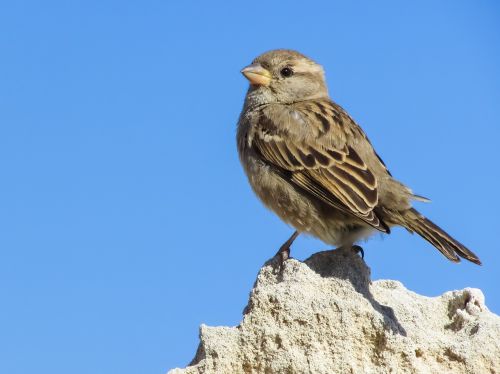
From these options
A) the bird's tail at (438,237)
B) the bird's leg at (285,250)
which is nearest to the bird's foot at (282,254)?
the bird's leg at (285,250)

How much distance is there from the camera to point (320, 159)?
6.33 metres

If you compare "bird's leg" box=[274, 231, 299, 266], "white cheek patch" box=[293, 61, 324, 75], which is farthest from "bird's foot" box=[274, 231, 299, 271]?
"white cheek patch" box=[293, 61, 324, 75]

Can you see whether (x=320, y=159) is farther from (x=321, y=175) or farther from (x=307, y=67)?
(x=307, y=67)

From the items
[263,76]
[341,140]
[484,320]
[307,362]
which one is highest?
[263,76]

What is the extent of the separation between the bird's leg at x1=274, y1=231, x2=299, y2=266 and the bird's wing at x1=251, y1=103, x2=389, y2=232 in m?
0.38

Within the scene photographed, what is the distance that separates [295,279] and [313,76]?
3293 millimetres

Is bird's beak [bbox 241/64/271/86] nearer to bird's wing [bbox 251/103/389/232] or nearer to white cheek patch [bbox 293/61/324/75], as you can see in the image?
white cheek patch [bbox 293/61/324/75]

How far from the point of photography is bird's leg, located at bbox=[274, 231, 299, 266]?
213 inches

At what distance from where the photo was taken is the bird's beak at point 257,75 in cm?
741

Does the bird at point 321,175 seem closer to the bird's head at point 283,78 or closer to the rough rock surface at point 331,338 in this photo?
the bird's head at point 283,78

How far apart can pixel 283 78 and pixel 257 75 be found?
26 centimetres

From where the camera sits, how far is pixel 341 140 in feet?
21.3

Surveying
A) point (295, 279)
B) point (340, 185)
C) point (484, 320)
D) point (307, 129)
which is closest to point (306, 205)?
point (340, 185)

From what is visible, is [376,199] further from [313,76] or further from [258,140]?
[313,76]
